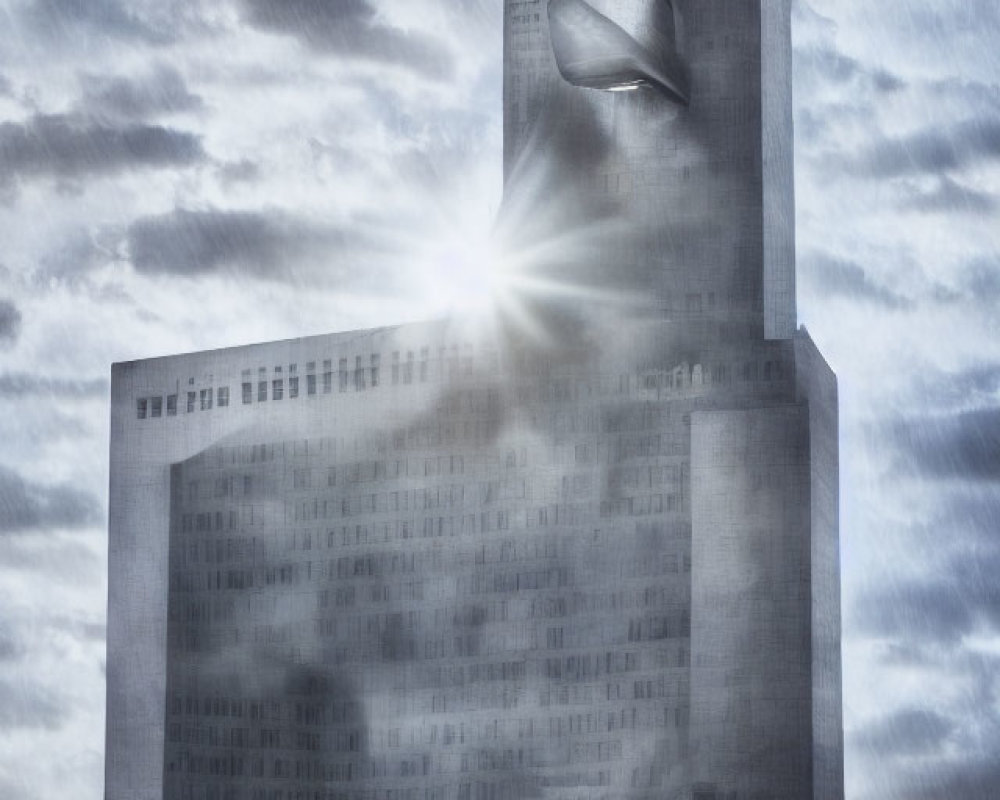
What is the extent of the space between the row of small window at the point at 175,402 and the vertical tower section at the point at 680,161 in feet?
60.2

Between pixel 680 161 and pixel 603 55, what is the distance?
5.25 metres

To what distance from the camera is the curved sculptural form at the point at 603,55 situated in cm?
8669

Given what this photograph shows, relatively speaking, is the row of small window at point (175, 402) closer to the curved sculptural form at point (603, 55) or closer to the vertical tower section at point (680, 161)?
the vertical tower section at point (680, 161)

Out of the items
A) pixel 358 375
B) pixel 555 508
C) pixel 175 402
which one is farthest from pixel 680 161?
pixel 175 402

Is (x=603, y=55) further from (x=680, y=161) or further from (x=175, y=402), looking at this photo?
(x=175, y=402)

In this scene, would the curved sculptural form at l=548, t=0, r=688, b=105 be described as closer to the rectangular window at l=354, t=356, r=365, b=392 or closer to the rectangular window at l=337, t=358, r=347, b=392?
the rectangular window at l=354, t=356, r=365, b=392

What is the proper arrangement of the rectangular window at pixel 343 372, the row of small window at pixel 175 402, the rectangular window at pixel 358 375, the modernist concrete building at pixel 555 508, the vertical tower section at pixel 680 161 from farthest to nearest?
1. the row of small window at pixel 175 402
2. the rectangular window at pixel 343 372
3. the rectangular window at pixel 358 375
4. the vertical tower section at pixel 680 161
5. the modernist concrete building at pixel 555 508

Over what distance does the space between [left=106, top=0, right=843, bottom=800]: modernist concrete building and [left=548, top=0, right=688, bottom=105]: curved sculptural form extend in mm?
130

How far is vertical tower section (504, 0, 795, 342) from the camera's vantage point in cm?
8738

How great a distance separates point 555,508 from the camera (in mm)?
91000

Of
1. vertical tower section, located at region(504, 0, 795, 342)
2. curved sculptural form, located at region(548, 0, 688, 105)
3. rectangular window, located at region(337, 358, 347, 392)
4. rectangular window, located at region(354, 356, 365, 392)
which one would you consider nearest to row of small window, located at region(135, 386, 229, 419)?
rectangular window, located at region(337, 358, 347, 392)

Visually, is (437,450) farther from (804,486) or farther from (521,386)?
(804,486)

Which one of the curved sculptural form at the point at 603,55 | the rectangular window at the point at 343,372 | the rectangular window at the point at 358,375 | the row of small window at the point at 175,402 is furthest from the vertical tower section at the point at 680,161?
the row of small window at the point at 175,402

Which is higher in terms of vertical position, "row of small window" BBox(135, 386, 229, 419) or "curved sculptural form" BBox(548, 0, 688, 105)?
"curved sculptural form" BBox(548, 0, 688, 105)
